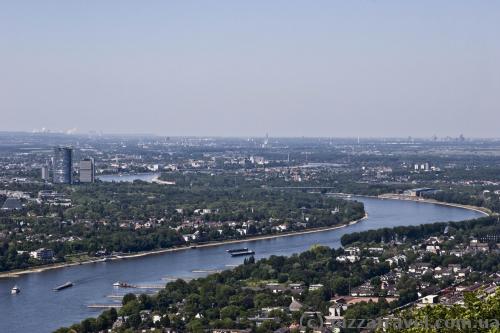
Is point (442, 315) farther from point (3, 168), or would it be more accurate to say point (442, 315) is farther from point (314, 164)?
point (314, 164)

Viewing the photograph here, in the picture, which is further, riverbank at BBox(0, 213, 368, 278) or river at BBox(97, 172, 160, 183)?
river at BBox(97, 172, 160, 183)

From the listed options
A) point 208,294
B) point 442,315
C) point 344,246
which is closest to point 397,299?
point 208,294

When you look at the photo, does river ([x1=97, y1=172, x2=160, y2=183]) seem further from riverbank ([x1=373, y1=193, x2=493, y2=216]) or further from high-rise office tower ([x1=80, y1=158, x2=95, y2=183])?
riverbank ([x1=373, y1=193, x2=493, y2=216])

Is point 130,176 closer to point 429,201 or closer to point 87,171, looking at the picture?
point 87,171

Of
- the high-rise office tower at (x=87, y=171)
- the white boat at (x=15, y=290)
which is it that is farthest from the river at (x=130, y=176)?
the white boat at (x=15, y=290)

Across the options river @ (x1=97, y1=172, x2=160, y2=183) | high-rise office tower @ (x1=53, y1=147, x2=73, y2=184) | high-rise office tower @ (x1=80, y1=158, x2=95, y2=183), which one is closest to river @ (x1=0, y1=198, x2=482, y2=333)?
high-rise office tower @ (x1=80, y1=158, x2=95, y2=183)

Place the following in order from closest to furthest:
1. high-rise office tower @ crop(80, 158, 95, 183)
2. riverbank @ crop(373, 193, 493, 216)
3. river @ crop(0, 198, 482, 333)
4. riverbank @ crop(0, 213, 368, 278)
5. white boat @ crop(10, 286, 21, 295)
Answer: river @ crop(0, 198, 482, 333) → white boat @ crop(10, 286, 21, 295) → riverbank @ crop(0, 213, 368, 278) → riverbank @ crop(373, 193, 493, 216) → high-rise office tower @ crop(80, 158, 95, 183)
